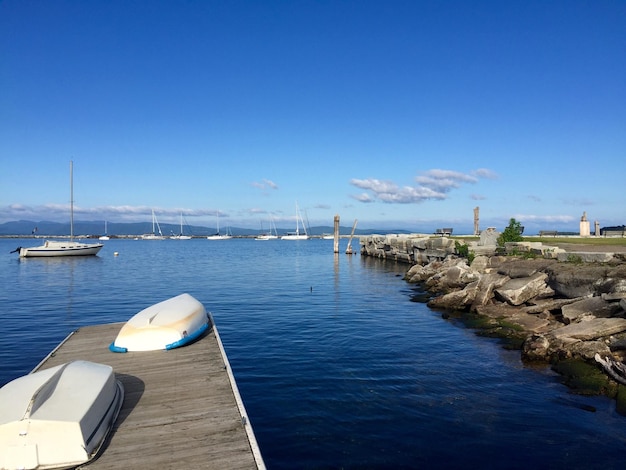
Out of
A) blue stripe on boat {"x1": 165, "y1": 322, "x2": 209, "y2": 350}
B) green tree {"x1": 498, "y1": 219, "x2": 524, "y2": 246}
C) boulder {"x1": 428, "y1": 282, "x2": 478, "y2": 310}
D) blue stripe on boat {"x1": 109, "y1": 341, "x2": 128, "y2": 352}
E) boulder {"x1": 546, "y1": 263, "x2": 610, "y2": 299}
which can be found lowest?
boulder {"x1": 428, "y1": 282, "x2": 478, "y2": 310}

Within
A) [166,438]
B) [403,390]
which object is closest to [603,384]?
[403,390]

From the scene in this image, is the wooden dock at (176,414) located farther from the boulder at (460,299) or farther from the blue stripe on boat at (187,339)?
the boulder at (460,299)

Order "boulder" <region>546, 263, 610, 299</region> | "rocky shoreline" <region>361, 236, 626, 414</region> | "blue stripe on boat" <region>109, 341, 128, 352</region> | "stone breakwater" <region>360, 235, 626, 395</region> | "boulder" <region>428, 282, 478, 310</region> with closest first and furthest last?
1. "blue stripe on boat" <region>109, 341, 128, 352</region>
2. "rocky shoreline" <region>361, 236, 626, 414</region>
3. "stone breakwater" <region>360, 235, 626, 395</region>
4. "boulder" <region>546, 263, 610, 299</region>
5. "boulder" <region>428, 282, 478, 310</region>

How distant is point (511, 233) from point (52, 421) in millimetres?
31748

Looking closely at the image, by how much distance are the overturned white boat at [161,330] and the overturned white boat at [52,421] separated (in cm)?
418

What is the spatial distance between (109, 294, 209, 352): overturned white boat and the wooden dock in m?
0.23

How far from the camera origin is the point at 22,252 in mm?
66000

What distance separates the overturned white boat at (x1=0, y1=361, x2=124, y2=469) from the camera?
5.67 meters

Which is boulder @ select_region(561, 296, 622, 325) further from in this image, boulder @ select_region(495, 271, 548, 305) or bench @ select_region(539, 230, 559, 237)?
bench @ select_region(539, 230, 559, 237)

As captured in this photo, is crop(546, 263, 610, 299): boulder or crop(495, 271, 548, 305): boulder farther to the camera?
crop(495, 271, 548, 305): boulder

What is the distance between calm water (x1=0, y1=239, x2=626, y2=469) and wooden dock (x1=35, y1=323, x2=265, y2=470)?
59.2 inches

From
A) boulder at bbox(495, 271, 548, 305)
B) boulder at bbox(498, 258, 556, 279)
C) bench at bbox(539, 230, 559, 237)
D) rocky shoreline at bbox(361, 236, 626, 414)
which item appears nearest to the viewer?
rocky shoreline at bbox(361, 236, 626, 414)

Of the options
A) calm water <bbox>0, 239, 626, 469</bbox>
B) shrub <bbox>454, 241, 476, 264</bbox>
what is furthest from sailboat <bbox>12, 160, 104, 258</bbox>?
shrub <bbox>454, 241, 476, 264</bbox>

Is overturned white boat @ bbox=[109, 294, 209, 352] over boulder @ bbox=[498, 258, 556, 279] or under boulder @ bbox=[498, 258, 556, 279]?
under
